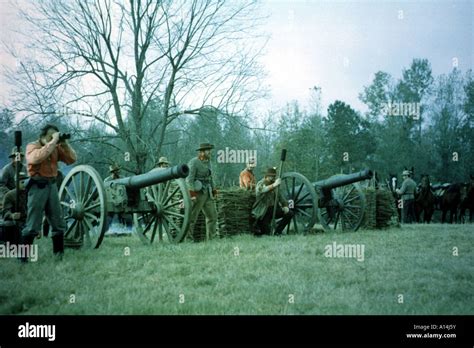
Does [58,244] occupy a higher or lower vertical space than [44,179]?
lower

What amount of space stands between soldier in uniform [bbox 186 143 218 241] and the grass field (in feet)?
4.73

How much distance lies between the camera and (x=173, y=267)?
191 inches

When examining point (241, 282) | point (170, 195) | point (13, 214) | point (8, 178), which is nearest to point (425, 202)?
point (170, 195)

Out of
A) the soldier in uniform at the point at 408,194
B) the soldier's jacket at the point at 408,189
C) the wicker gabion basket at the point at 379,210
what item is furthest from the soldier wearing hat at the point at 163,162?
the soldier's jacket at the point at 408,189

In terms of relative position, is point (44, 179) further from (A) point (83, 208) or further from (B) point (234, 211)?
(B) point (234, 211)

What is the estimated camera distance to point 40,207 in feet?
16.9

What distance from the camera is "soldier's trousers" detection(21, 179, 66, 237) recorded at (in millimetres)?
5133

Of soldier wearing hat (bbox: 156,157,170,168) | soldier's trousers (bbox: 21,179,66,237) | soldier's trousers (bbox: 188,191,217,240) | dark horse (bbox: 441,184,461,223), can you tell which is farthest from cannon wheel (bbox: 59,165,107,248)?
dark horse (bbox: 441,184,461,223)

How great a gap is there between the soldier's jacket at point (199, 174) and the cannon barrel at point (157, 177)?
0.83m

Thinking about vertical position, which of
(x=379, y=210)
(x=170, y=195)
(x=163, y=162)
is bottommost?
(x=379, y=210)

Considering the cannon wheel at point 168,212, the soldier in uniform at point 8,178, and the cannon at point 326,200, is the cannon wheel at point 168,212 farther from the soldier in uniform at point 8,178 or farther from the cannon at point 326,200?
the cannon at point 326,200

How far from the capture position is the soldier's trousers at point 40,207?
202 inches

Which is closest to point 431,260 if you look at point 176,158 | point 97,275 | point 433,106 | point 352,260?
point 352,260

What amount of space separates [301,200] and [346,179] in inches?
31.0
